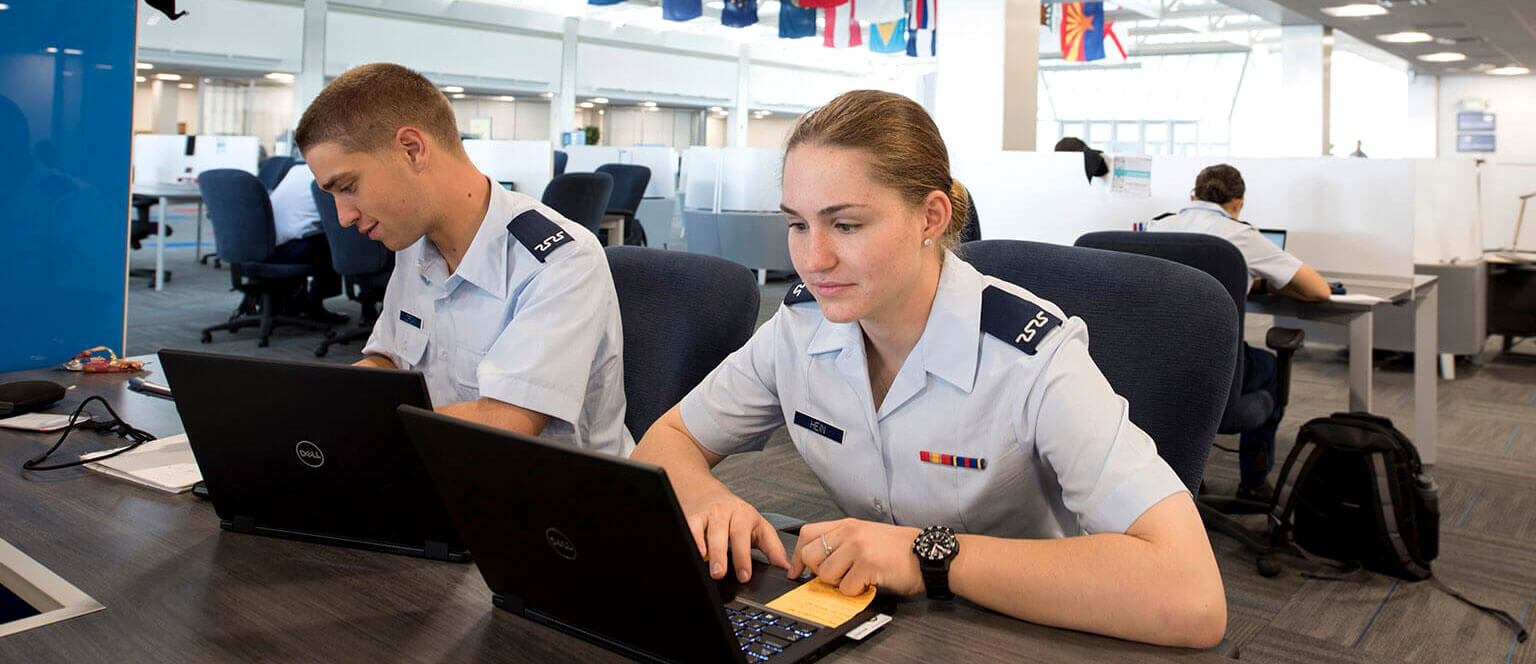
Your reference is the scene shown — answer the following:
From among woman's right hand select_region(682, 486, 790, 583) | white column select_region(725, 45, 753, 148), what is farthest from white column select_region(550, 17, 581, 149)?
woman's right hand select_region(682, 486, 790, 583)

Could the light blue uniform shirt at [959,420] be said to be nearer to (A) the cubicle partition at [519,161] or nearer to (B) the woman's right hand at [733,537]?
(B) the woman's right hand at [733,537]

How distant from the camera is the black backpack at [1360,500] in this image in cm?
285

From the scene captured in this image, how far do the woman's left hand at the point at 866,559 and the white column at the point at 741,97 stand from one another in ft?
60.0

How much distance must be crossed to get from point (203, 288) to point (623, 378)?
7.78 metres

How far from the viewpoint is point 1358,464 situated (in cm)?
291

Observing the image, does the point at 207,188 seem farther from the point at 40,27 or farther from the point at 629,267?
the point at 629,267

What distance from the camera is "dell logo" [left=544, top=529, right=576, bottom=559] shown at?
839mm

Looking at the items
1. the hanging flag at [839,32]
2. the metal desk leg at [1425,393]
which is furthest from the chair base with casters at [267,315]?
the hanging flag at [839,32]

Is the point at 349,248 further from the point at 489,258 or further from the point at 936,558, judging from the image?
the point at 936,558

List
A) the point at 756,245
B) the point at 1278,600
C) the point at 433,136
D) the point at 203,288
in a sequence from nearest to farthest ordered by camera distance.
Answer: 1. the point at 433,136
2. the point at 1278,600
3. the point at 203,288
4. the point at 756,245

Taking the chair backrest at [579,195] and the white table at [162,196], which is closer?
the chair backrest at [579,195]

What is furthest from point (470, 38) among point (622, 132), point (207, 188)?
point (207, 188)

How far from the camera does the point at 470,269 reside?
5.30 ft

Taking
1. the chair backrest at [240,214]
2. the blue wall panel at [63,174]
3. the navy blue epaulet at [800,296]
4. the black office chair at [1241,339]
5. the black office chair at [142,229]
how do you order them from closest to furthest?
the navy blue epaulet at [800,296]
the blue wall panel at [63,174]
the black office chair at [1241,339]
the chair backrest at [240,214]
the black office chair at [142,229]
